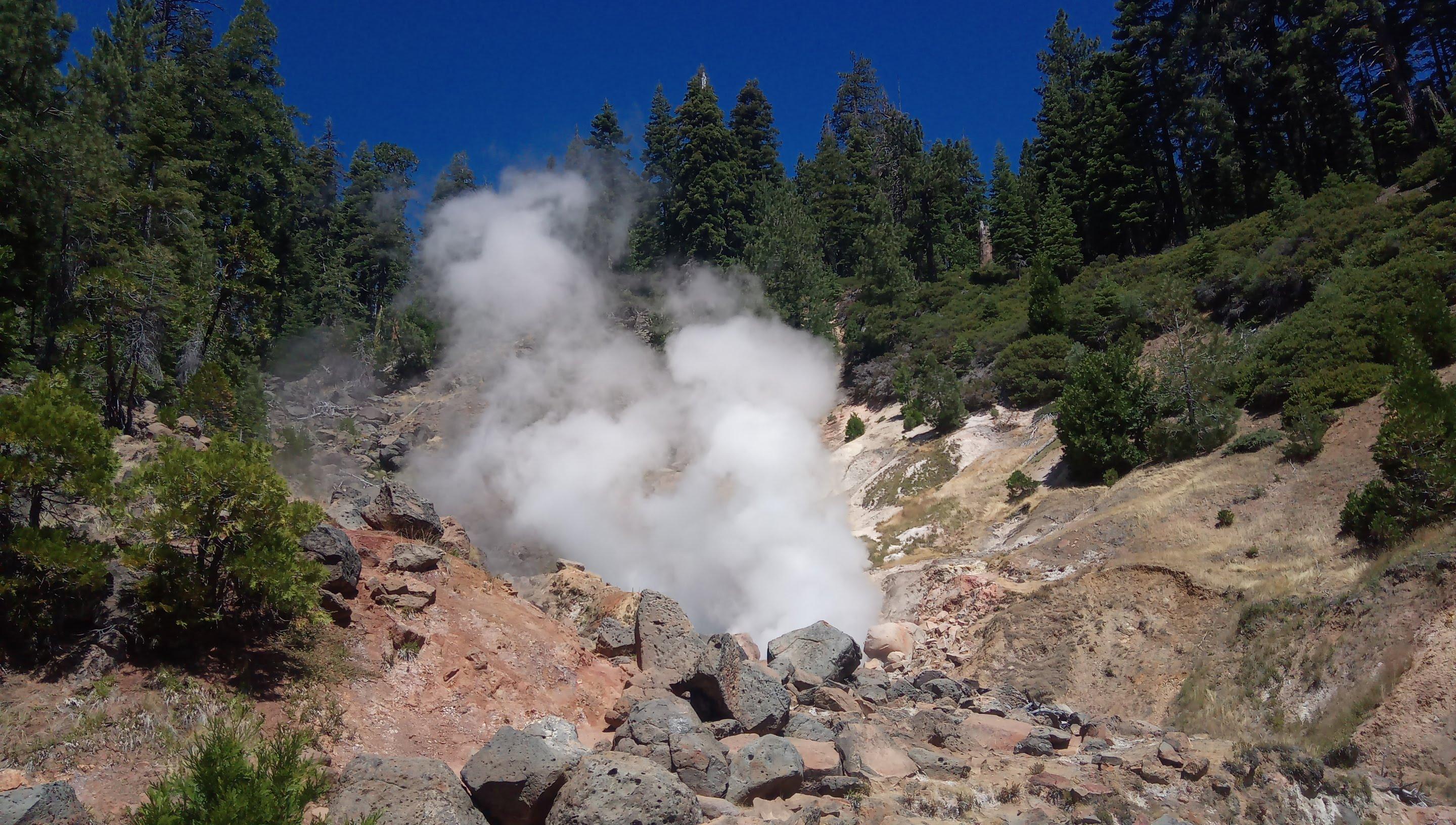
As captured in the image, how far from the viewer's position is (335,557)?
13.2m

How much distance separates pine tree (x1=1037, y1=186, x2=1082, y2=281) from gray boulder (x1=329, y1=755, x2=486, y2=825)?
43711 mm

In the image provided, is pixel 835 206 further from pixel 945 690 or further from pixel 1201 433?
pixel 945 690

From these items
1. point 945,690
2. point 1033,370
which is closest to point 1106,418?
point 1033,370

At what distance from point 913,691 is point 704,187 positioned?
4262 cm

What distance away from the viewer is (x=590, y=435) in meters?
44.5

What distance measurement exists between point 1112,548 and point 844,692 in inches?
420

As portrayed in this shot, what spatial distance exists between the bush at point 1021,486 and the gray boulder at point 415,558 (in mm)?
21062

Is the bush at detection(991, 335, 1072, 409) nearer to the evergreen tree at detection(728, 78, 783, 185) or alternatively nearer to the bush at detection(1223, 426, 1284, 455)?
the bush at detection(1223, 426, 1284, 455)

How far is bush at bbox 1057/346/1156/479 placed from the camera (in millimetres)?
27875

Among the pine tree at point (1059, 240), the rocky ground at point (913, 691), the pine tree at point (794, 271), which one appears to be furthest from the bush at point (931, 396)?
the rocky ground at point (913, 691)

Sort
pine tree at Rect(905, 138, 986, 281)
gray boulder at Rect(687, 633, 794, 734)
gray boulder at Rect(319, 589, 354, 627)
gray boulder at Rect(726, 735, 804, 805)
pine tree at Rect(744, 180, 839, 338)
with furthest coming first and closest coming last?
pine tree at Rect(905, 138, 986, 281) < pine tree at Rect(744, 180, 839, 338) < gray boulder at Rect(687, 633, 794, 734) < gray boulder at Rect(319, 589, 354, 627) < gray boulder at Rect(726, 735, 804, 805)

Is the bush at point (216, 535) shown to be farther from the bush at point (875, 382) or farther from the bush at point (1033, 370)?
the bush at point (875, 382)

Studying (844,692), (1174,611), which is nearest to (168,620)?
(844,692)

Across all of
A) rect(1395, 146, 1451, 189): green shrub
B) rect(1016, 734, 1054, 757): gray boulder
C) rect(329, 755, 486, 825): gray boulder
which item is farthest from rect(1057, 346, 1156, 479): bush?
rect(329, 755, 486, 825): gray boulder
